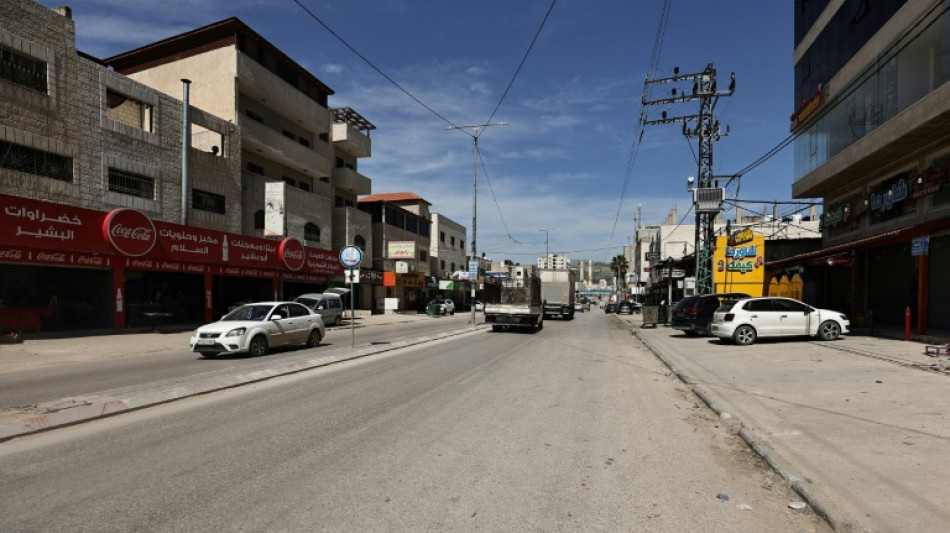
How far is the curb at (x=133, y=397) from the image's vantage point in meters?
6.68

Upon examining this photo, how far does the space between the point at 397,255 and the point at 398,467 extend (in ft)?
153

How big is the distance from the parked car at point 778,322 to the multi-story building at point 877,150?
8.68 feet

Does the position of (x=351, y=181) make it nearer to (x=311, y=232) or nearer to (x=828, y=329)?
(x=311, y=232)

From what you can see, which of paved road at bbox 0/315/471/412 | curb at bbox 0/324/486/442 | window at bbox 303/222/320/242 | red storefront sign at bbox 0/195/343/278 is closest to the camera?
curb at bbox 0/324/486/442

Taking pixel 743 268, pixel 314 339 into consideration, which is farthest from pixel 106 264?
pixel 743 268

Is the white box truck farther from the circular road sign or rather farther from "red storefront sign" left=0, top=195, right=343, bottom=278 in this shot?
the circular road sign

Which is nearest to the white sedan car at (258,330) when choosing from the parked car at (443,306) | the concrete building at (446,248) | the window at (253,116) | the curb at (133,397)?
the curb at (133,397)

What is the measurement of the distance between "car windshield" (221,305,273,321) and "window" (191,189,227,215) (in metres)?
14.8

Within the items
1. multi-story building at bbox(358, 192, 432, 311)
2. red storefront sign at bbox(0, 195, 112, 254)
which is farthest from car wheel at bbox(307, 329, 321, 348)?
multi-story building at bbox(358, 192, 432, 311)

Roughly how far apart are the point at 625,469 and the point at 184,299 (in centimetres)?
2756

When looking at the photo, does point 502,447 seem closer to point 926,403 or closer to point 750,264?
point 926,403

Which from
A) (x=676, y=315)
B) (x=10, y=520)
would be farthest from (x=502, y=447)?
(x=676, y=315)

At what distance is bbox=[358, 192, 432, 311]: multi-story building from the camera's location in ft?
165

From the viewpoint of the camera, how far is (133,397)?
8305 mm
